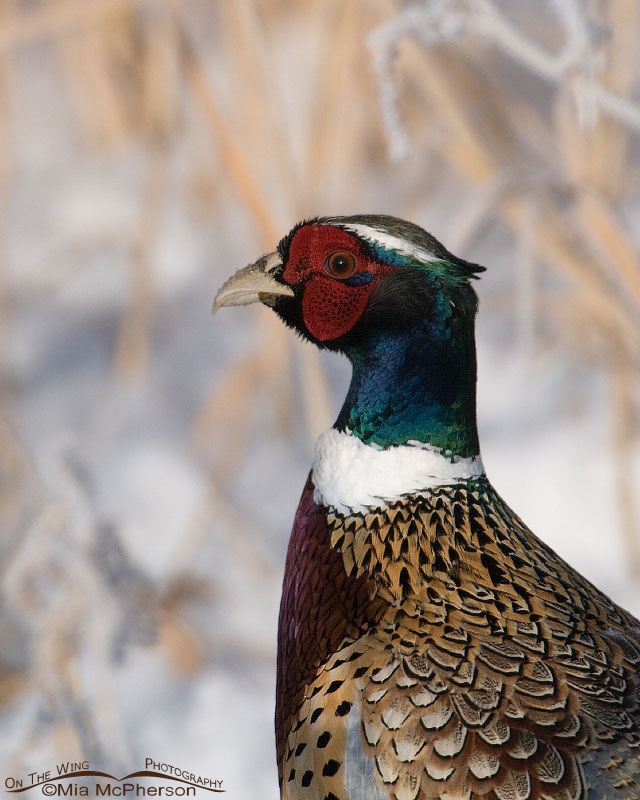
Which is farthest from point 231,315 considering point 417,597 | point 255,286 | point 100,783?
point 417,597

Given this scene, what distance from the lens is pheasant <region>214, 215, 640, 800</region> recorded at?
3.34 ft

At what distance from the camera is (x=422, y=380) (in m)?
1.18

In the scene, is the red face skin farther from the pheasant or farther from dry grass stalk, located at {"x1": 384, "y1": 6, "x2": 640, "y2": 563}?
dry grass stalk, located at {"x1": 384, "y1": 6, "x2": 640, "y2": 563}

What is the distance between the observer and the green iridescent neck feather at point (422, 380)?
117 centimetres

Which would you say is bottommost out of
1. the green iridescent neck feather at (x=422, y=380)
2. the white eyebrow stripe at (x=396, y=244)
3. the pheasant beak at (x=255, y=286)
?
the green iridescent neck feather at (x=422, y=380)

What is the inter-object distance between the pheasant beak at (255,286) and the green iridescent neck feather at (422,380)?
5.0 inches

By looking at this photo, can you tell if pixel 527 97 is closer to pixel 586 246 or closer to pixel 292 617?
pixel 586 246

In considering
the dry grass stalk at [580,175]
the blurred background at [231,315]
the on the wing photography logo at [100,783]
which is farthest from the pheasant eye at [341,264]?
the on the wing photography logo at [100,783]

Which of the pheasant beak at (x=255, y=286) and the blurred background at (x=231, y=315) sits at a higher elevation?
the blurred background at (x=231, y=315)

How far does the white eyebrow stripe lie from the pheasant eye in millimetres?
32

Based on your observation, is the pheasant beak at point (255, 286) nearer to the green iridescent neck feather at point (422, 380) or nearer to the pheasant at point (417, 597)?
the pheasant at point (417, 597)

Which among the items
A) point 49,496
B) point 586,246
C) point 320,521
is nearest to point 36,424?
point 49,496

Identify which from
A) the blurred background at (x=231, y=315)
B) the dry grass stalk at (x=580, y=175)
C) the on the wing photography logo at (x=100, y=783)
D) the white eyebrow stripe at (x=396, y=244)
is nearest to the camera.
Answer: the white eyebrow stripe at (x=396, y=244)

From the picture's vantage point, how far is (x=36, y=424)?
3279 millimetres
